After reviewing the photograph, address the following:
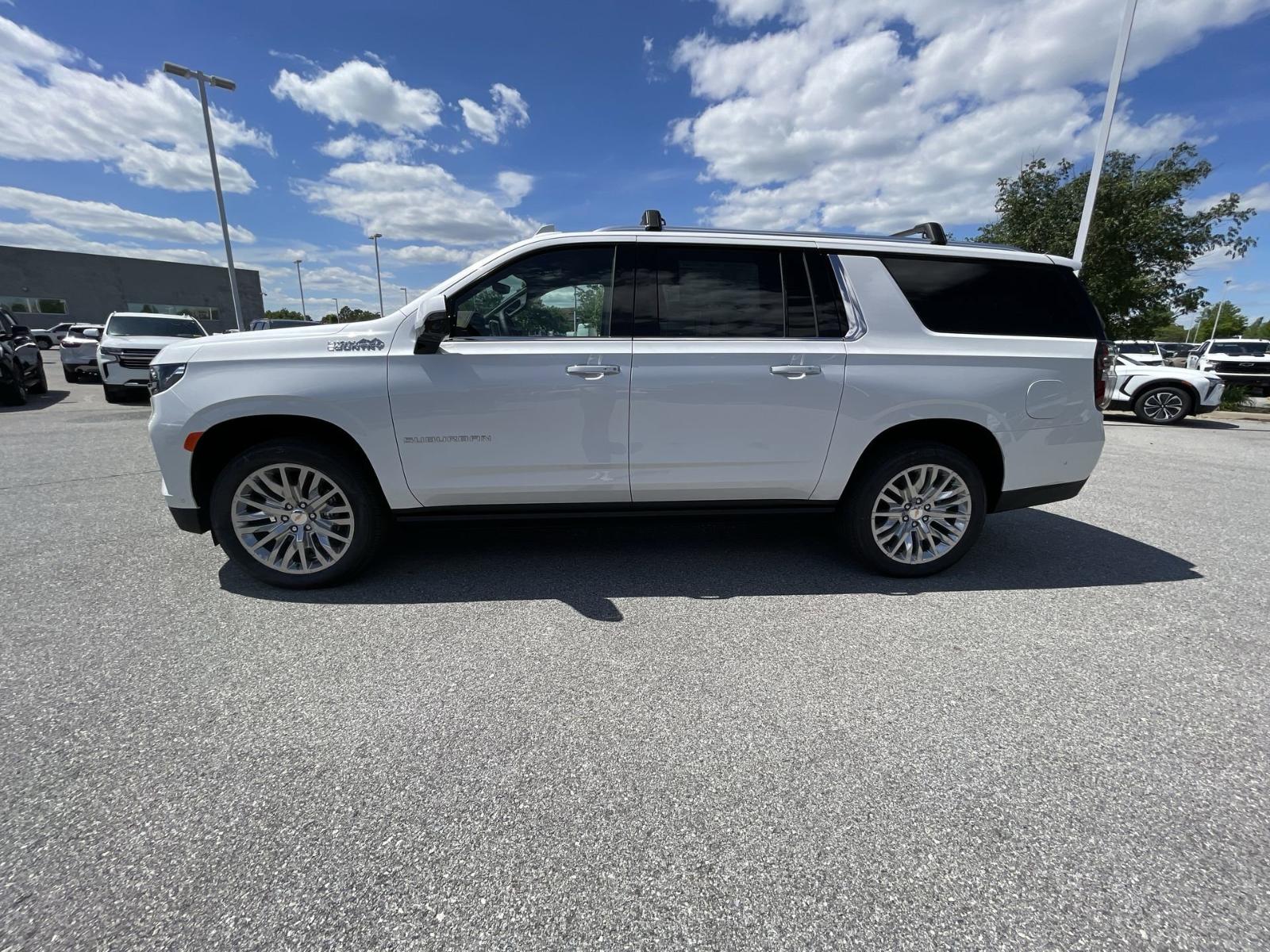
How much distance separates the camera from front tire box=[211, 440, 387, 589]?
10.9 ft

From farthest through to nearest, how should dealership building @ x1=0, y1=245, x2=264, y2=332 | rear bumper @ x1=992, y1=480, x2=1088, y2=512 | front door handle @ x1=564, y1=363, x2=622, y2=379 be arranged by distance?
dealership building @ x1=0, y1=245, x2=264, y2=332 → rear bumper @ x1=992, y1=480, x2=1088, y2=512 → front door handle @ x1=564, y1=363, x2=622, y2=379

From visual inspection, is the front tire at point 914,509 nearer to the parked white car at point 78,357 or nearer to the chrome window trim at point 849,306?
the chrome window trim at point 849,306

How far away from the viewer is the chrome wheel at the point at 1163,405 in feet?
37.6

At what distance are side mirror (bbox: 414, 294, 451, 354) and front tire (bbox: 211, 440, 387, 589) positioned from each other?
798mm

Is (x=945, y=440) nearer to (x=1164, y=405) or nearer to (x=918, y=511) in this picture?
(x=918, y=511)

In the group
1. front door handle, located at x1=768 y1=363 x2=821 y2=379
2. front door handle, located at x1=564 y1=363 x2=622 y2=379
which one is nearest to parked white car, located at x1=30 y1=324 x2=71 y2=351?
front door handle, located at x1=564 y1=363 x2=622 y2=379

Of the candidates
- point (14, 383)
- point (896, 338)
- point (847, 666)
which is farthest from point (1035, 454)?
point (14, 383)

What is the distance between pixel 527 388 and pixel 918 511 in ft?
7.98

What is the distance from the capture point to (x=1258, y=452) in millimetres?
8602

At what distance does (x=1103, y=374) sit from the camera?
11.9 ft

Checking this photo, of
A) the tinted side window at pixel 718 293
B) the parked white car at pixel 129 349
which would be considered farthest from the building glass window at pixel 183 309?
the tinted side window at pixel 718 293

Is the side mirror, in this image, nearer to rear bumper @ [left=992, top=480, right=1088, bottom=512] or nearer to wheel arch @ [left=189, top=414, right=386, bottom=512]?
wheel arch @ [left=189, top=414, right=386, bottom=512]

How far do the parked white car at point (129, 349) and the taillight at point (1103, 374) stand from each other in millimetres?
12736

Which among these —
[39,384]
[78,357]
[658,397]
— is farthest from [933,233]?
[78,357]
